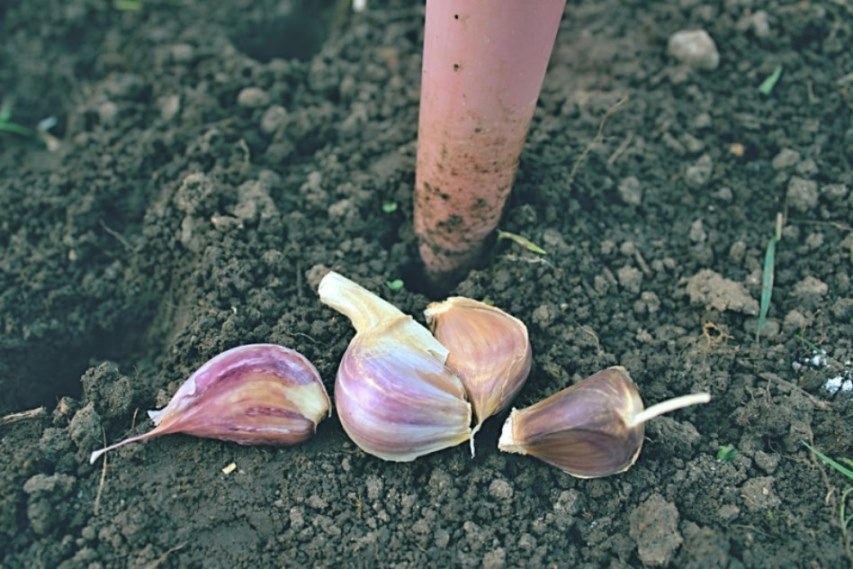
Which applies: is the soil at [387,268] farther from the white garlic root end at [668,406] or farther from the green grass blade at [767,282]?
the white garlic root end at [668,406]

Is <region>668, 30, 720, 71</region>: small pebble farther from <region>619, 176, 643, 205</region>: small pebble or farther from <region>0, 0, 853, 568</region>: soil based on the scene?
<region>619, 176, 643, 205</region>: small pebble

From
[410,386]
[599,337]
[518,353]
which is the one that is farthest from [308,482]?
[599,337]

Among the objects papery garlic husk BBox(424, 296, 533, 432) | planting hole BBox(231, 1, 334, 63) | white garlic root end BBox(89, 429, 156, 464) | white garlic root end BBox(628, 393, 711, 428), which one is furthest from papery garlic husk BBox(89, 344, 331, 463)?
planting hole BBox(231, 1, 334, 63)

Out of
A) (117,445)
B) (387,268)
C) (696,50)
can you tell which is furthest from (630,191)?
(117,445)

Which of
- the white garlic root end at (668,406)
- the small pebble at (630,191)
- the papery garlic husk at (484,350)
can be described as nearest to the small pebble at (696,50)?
the small pebble at (630,191)

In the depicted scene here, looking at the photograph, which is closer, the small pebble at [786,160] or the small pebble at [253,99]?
the small pebble at [786,160]
